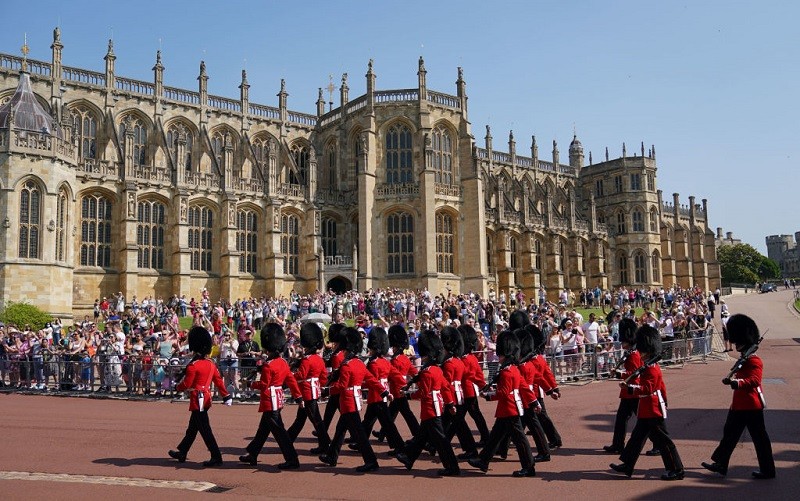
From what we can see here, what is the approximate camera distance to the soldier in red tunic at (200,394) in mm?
9719

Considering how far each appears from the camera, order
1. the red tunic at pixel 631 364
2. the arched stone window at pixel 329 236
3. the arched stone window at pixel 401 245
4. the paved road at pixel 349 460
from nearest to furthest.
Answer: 1. the paved road at pixel 349 460
2. the red tunic at pixel 631 364
3. the arched stone window at pixel 401 245
4. the arched stone window at pixel 329 236

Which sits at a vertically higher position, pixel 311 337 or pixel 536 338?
pixel 311 337

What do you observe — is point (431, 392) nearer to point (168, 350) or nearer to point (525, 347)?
point (525, 347)

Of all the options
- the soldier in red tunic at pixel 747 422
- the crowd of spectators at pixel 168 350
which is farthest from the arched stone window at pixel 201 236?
the soldier in red tunic at pixel 747 422

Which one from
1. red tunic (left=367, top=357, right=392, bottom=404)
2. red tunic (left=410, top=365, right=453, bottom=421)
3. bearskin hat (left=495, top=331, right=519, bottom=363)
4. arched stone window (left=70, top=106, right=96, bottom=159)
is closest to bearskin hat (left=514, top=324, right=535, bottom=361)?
bearskin hat (left=495, top=331, right=519, bottom=363)

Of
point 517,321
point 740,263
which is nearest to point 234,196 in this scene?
point 517,321

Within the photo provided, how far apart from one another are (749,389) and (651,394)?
1.26 meters

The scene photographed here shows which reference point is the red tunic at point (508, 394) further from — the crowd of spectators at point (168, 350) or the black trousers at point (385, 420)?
the crowd of spectators at point (168, 350)

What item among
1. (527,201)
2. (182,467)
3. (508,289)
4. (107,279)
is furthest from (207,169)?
(182,467)

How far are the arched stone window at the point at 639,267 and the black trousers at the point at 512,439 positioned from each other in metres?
55.5

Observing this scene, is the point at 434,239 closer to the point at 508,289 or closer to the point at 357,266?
the point at 357,266

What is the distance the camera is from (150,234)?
3825 cm

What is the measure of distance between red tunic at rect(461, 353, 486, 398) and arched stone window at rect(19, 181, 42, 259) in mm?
26775

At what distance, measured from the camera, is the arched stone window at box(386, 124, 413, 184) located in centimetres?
4366
